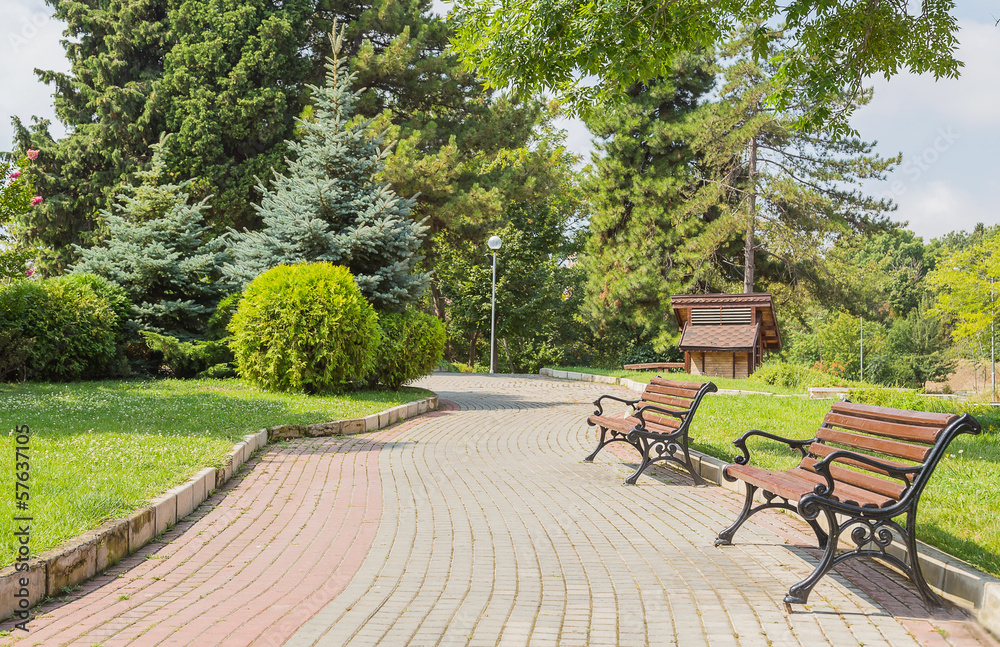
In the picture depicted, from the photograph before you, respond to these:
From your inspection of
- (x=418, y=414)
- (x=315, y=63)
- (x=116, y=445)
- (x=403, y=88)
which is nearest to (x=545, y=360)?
(x=403, y=88)

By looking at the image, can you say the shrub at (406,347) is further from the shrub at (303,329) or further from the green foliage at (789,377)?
the green foliage at (789,377)

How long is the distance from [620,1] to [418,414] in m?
7.58

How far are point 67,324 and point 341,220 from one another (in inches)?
218

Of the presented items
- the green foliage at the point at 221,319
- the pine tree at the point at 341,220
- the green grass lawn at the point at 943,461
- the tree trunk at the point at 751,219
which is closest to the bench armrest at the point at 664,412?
the green grass lawn at the point at 943,461

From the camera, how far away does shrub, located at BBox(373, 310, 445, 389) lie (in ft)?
46.6

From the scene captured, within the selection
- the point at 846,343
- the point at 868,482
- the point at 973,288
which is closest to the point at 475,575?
the point at 868,482

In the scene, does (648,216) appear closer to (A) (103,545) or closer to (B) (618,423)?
(B) (618,423)

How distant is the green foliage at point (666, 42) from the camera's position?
975cm

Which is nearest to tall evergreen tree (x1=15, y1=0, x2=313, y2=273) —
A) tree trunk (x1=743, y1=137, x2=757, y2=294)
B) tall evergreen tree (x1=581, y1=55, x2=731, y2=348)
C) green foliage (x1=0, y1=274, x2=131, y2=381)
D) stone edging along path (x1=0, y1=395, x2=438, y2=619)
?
green foliage (x1=0, y1=274, x2=131, y2=381)

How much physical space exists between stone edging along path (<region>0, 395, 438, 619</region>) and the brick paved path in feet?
0.40

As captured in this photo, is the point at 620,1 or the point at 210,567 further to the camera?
the point at 620,1

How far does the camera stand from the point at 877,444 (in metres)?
4.64

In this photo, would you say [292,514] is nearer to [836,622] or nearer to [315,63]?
[836,622]

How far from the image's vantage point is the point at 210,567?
452cm
